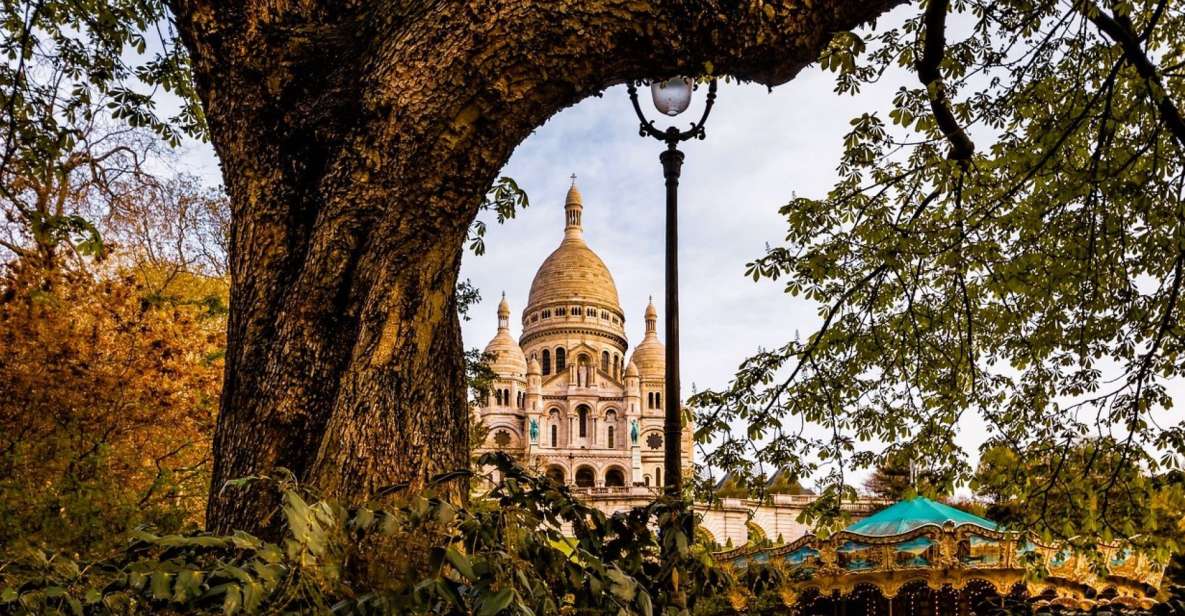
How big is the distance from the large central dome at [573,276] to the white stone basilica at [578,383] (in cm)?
7

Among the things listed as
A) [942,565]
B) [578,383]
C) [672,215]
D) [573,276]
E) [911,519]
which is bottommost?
[942,565]

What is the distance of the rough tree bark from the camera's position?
2.90 meters

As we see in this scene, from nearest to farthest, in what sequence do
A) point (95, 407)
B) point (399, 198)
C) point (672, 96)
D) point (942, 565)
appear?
point (399, 198)
point (672, 96)
point (95, 407)
point (942, 565)

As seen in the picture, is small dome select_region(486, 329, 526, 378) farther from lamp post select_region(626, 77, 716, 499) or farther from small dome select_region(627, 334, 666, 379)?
lamp post select_region(626, 77, 716, 499)

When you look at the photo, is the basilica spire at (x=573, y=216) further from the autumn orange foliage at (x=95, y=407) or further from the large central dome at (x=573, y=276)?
the autumn orange foliage at (x=95, y=407)

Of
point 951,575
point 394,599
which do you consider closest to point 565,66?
point 394,599

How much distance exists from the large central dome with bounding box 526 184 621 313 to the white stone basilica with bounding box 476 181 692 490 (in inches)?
2.9

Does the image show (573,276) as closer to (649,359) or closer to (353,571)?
(649,359)

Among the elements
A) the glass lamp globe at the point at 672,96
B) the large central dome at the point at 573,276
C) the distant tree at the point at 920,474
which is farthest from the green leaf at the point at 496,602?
the large central dome at the point at 573,276

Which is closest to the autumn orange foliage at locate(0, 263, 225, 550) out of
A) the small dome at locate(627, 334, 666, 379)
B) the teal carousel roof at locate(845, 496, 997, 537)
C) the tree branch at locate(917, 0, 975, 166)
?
the tree branch at locate(917, 0, 975, 166)

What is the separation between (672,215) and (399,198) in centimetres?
348

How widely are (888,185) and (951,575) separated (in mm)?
9926

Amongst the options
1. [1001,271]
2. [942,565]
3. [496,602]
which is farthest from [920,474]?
[942,565]

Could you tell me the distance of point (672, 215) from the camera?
20.5 ft
